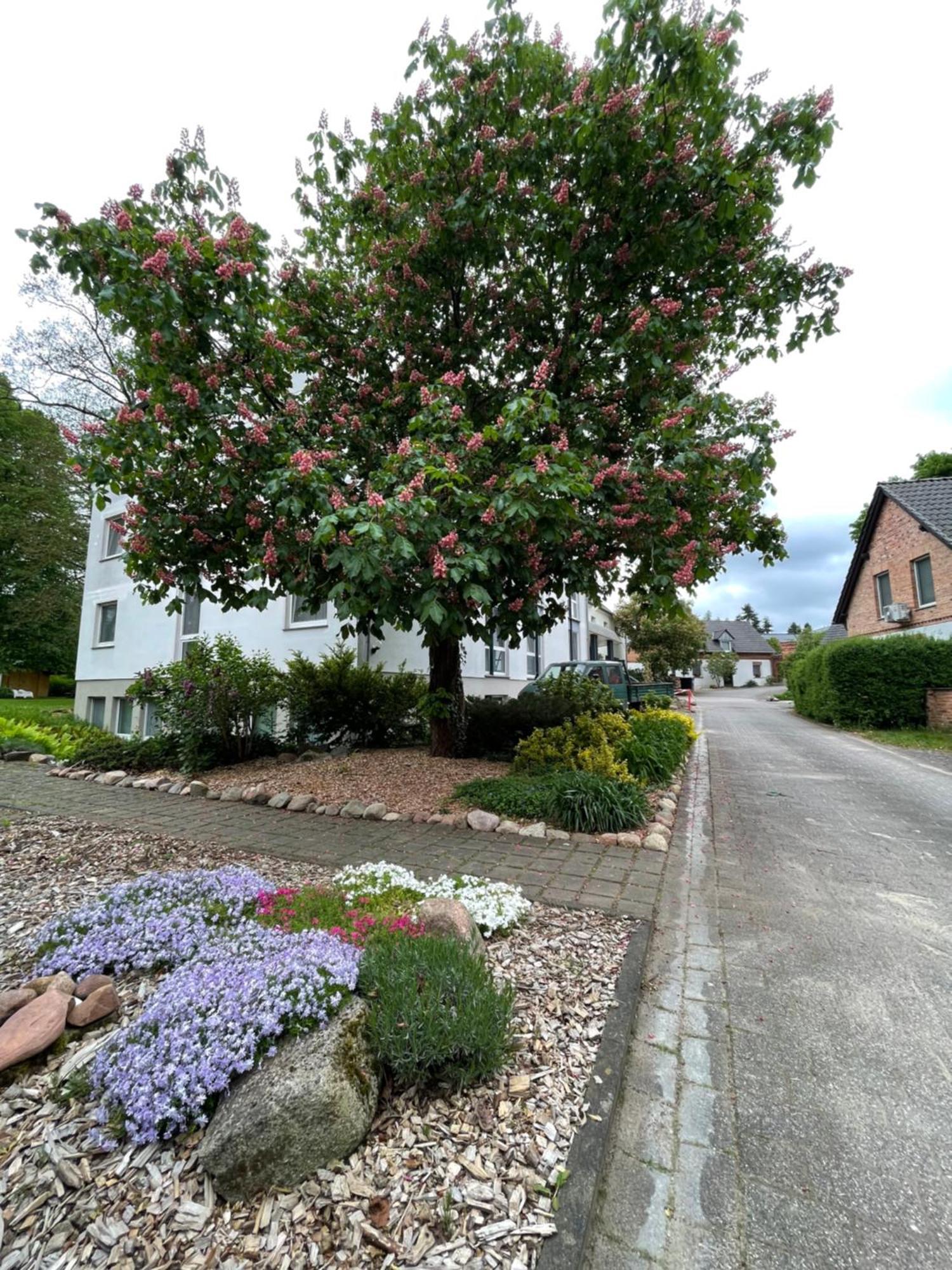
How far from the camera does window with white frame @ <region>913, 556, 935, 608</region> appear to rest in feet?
49.5

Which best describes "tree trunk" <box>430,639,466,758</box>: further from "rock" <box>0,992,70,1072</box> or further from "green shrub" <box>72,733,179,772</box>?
"rock" <box>0,992,70,1072</box>

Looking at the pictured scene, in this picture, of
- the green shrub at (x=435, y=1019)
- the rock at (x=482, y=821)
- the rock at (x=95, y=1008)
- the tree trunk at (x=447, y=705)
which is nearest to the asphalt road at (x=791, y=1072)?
the green shrub at (x=435, y=1019)

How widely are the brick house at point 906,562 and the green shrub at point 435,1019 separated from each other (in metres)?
15.9

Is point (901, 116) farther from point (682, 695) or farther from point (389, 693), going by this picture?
point (682, 695)

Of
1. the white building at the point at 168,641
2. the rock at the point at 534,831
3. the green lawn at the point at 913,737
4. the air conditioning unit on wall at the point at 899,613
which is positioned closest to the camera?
the rock at the point at 534,831

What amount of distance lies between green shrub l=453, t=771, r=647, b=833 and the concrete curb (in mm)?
2272

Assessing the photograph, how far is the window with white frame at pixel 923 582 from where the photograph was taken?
49.5 feet

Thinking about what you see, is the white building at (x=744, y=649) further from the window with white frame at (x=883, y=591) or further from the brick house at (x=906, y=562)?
the window with white frame at (x=883, y=591)

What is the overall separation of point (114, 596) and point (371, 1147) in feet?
51.6

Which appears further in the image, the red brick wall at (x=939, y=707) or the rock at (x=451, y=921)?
the red brick wall at (x=939, y=707)

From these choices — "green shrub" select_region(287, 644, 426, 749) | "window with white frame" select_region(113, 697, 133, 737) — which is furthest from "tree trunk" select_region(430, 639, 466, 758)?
"window with white frame" select_region(113, 697, 133, 737)

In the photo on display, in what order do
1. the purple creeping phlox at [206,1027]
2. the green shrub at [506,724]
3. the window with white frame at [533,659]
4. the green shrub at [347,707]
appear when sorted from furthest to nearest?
the window with white frame at [533,659] < the green shrub at [347,707] < the green shrub at [506,724] < the purple creeping phlox at [206,1027]

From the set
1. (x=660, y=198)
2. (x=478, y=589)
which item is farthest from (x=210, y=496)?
(x=660, y=198)

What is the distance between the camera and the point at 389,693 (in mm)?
8734
